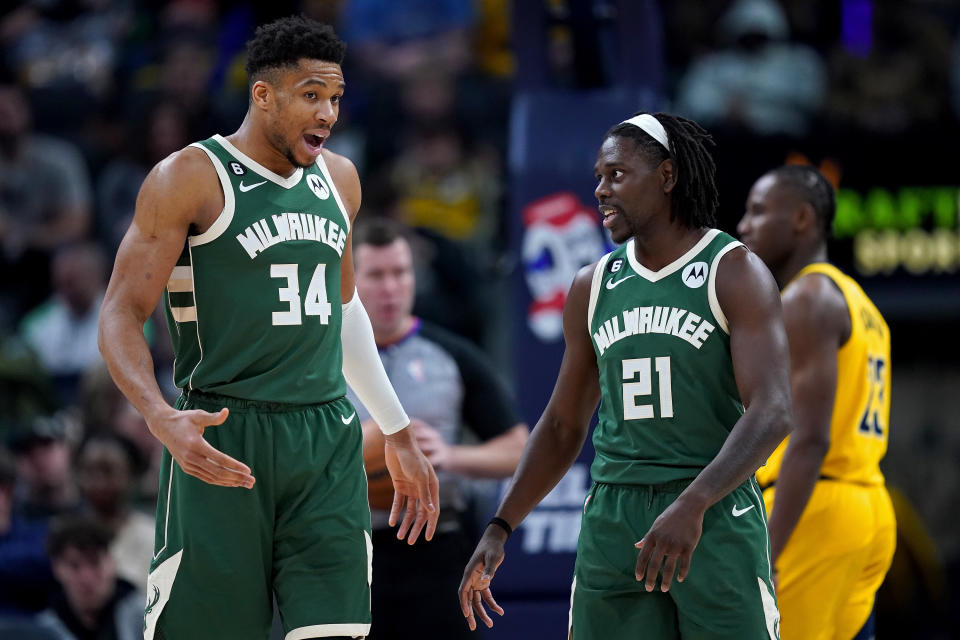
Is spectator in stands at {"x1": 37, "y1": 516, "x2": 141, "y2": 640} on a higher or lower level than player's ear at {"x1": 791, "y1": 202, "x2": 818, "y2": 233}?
lower

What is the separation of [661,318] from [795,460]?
45.8 inches

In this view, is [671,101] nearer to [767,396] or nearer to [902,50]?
[902,50]

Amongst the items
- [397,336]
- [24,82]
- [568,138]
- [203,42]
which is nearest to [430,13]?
[203,42]

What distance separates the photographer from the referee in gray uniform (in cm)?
488

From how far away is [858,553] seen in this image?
4793 millimetres

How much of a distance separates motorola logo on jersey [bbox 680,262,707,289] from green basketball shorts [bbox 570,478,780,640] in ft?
1.67

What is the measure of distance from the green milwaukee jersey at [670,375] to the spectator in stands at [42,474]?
16.4 ft

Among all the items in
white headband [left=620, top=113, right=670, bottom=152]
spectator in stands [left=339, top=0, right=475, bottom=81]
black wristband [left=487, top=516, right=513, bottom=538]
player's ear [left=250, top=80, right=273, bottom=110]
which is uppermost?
spectator in stands [left=339, top=0, right=475, bottom=81]

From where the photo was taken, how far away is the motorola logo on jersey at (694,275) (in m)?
3.68

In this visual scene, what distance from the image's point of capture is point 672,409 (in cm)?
364

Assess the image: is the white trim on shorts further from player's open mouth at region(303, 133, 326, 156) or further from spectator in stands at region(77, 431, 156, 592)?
spectator in stands at region(77, 431, 156, 592)

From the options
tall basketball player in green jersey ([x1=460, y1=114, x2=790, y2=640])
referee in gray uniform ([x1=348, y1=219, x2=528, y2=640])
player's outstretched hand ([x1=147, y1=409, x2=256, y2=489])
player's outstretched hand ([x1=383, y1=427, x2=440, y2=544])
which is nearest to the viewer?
player's outstretched hand ([x1=147, y1=409, x2=256, y2=489])

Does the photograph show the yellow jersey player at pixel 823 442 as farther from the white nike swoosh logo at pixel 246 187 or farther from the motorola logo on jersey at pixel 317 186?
the white nike swoosh logo at pixel 246 187

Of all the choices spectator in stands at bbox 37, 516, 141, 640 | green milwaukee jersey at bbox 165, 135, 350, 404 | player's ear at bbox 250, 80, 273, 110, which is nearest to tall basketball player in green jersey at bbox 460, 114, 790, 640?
green milwaukee jersey at bbox 165, 135, 350, 404
